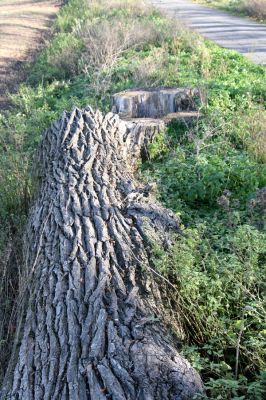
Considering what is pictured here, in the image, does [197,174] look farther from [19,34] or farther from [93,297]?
[19,34]

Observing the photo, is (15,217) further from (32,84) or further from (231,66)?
(32,84)

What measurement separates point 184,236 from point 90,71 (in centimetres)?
730

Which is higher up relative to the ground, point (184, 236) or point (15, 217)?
point (184, 236)

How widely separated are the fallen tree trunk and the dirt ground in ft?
21.2

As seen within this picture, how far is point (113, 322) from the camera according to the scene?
3.25 m

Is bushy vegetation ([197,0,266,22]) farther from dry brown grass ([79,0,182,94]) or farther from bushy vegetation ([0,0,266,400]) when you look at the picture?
bushy vegetation ([0,0,266,400])

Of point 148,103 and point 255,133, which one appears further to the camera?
point 148,103

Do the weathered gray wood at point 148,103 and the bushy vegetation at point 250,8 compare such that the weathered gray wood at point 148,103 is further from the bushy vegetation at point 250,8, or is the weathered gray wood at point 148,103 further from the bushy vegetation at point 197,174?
the bushy vegetation at point 250,8

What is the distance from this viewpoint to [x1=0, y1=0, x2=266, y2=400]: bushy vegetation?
350 cm

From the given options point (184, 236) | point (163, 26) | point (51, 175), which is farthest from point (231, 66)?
point (184, 236)

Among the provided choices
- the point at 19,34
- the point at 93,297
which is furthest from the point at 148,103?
the point at 19,34

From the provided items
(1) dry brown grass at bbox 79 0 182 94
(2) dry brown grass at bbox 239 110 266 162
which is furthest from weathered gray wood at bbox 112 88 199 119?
(1) dry brown grass at bbox 79 0 182 94

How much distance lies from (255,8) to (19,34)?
26.1 ft

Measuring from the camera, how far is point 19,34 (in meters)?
19.5
